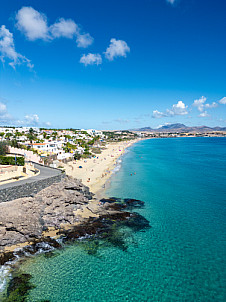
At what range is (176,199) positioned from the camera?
29.4 meters

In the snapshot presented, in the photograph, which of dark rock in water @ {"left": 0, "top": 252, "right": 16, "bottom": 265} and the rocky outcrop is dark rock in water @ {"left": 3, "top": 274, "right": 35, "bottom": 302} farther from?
the rocky outcrop

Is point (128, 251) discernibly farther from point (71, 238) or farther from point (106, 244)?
point (71, 238)

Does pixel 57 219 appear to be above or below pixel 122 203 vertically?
above

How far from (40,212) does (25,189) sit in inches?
133

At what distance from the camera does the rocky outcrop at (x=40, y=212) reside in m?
17.9

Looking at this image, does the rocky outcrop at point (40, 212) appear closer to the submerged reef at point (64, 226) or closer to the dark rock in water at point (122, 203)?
the submerged reef at point (64, 226)

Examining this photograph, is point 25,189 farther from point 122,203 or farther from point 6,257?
point 122,203

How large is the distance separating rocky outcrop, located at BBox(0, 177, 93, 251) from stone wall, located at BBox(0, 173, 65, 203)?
1.99 ft

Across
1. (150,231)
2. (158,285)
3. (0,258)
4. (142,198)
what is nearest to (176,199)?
(142,198)

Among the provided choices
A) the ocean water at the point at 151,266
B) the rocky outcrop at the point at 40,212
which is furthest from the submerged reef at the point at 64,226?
the ocean water at the point at 151,266

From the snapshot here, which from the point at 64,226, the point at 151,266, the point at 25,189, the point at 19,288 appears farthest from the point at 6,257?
the point at 151,266

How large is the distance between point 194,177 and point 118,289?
1407 inches

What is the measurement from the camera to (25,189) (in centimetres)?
2186

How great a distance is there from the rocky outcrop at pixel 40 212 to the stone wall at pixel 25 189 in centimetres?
61
